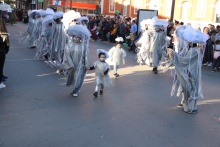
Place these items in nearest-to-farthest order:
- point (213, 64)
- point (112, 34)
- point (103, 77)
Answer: point (103, 77) → point (213, 64) → point (112, 34)

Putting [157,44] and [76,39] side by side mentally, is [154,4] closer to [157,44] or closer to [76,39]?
[157,44]

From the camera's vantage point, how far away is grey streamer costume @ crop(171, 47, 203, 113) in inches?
270

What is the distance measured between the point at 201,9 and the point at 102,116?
3598 centimetres

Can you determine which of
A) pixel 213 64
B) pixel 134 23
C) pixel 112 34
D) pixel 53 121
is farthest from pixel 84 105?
pixel 112 34

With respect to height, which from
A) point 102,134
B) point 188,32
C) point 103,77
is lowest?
point 102,134

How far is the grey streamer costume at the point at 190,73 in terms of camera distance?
685 centimetres

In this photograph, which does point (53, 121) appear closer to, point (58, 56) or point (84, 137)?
point (84, 137)

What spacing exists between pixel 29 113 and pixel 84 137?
1.57 metres

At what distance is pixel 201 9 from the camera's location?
129 ft

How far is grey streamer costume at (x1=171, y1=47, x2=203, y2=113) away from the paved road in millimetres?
→ 315

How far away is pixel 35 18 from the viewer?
16516 millimetres

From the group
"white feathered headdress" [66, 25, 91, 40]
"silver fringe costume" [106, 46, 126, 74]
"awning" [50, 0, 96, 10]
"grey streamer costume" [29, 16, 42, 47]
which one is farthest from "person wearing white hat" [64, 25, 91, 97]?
"awning" [50, 0, 96, 10]

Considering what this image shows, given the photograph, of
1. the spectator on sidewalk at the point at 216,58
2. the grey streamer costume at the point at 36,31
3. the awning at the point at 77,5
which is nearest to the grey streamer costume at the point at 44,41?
the grey streamer costume at the point at 36,31

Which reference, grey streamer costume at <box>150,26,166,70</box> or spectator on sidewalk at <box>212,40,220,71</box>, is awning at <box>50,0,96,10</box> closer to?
spectator on sidewalk at <box>212,40,220,71</box>
